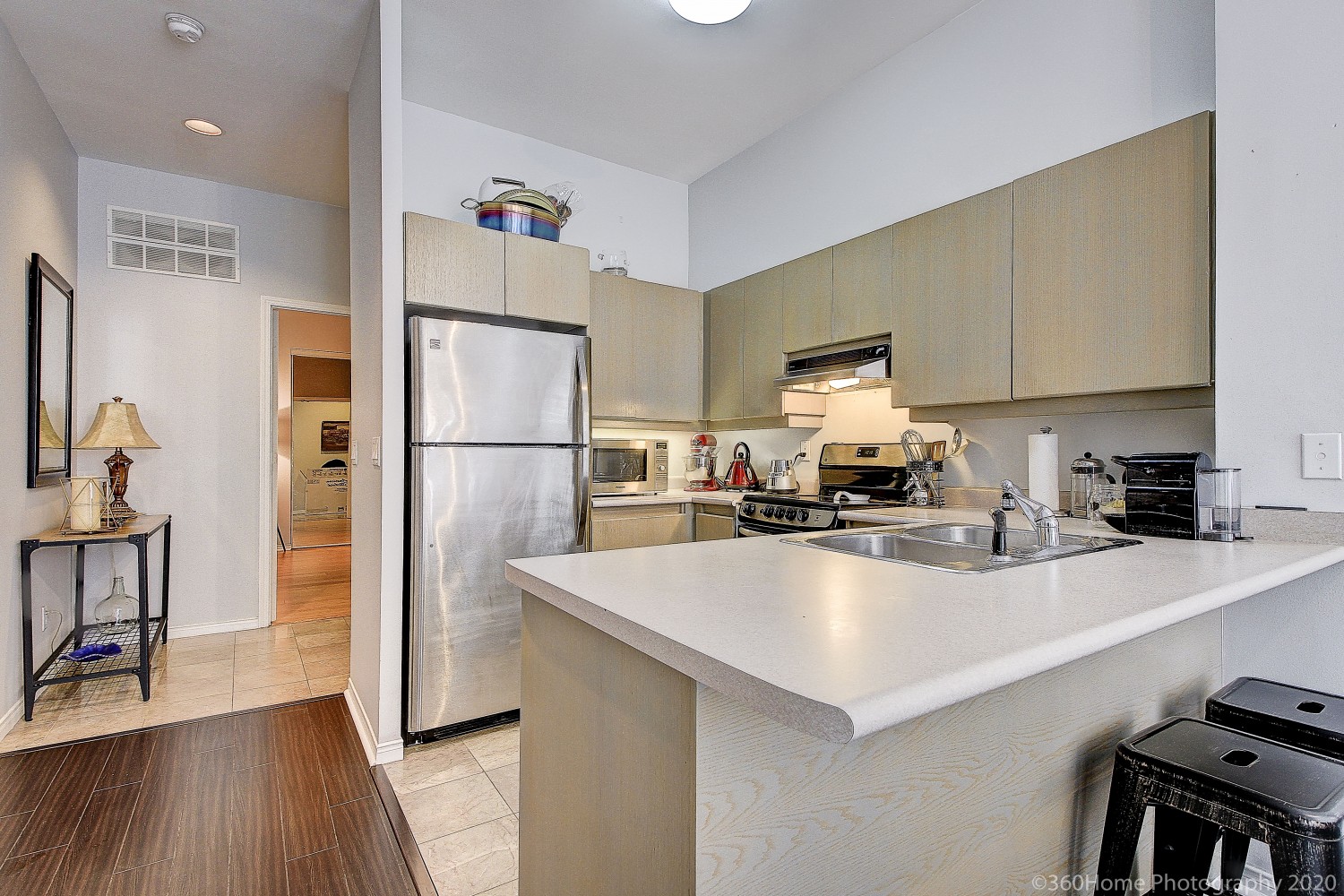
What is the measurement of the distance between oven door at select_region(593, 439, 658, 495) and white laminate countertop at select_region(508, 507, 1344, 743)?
7.02 ft

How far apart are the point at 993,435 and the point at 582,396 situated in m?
1.76

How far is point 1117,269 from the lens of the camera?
2.03m

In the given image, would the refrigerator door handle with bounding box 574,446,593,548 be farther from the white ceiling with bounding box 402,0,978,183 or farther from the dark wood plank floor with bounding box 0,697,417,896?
the white ceiling with bounding box 402,0,978,183

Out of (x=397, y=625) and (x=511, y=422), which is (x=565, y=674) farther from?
(x=511, y=422)

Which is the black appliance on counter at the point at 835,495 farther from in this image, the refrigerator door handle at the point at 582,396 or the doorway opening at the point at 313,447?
the doorway opening at the point at 313,447

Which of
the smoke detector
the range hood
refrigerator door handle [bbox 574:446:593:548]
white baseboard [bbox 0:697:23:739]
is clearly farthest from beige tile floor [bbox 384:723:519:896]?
the smoke detector

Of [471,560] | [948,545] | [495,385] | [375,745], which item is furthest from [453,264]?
[948,545]

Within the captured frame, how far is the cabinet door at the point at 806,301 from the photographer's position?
10.2ft

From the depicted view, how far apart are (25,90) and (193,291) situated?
4.21ft

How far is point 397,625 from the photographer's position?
7.85ft

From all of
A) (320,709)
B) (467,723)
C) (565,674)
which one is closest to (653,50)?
(565,674)

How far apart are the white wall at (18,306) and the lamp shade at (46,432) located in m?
0.08

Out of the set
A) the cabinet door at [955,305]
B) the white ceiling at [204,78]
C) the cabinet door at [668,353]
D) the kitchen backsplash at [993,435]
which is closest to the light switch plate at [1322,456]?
the kitchen backsplash at [993,435]

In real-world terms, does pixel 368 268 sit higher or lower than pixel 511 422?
higher
